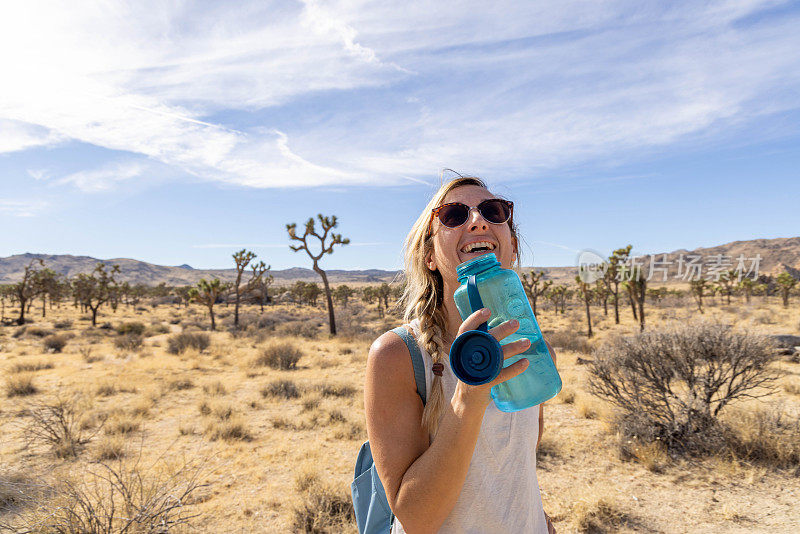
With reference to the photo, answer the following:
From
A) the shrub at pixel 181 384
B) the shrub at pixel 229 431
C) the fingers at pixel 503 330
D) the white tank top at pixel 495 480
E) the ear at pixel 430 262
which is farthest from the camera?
the shrub at pixel 181 384

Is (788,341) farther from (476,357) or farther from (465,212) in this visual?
(476,357)

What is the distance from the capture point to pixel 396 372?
1286 millimetres

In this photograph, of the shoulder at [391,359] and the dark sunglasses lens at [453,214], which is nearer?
the shoulder at [391,359]

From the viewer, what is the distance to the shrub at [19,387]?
10.8m

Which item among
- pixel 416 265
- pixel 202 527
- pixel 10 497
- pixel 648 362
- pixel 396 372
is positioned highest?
pixel 416 265

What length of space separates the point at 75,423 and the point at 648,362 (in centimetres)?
1070

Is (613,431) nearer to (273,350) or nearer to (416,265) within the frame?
A: (416,265)

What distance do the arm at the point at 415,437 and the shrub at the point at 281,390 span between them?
10.3 meters

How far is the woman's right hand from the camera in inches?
40.4

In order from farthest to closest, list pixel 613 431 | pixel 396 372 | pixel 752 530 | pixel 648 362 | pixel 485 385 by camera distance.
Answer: pixel 613 431 → pixel 648 362 → pixel 752 530 → pixel 396 372 → pixel 485 385

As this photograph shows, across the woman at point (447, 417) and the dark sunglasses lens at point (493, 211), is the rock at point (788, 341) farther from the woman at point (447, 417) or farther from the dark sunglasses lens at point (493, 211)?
the dark sunglasses lens at point (493, 211)

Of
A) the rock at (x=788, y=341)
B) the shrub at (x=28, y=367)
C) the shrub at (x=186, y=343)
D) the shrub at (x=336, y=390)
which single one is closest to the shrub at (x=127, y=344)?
the shrub at (x=186, y=343)

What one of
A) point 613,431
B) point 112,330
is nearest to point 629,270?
point 613,431

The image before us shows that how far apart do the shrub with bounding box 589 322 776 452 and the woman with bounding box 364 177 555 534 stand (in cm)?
608
